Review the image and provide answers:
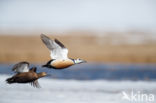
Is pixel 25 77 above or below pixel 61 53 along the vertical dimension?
below

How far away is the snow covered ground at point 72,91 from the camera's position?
2.92m

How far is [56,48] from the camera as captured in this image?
2938 millimetres

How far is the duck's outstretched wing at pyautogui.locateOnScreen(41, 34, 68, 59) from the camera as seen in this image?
2938 mm

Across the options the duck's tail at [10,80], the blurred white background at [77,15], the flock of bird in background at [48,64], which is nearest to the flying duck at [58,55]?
the flock of bird in background at [48,64]

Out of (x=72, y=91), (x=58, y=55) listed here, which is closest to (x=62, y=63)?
(x=58, y=55)

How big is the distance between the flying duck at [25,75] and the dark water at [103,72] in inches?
1.6

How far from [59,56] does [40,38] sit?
8.2 inches

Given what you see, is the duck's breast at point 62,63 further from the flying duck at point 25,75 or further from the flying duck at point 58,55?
the flying duck at point 25,75

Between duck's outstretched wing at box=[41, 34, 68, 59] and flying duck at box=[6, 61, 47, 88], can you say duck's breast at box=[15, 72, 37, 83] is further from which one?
duck's outstretched wing at box=[41, 34, 68, 59]

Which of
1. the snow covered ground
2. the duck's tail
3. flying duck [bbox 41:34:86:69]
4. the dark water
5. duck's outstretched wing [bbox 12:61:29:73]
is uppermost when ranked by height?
flying duck [bbox 41:34:86:69]

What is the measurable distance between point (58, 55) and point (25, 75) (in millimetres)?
303

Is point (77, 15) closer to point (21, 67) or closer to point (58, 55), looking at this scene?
point (58, 55)

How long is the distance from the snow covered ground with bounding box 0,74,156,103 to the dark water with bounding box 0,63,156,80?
0.13ft

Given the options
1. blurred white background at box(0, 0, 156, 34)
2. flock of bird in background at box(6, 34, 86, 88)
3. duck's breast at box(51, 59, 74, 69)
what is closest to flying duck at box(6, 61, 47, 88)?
flock of bird in background at box(6, 34, 86, 88)
